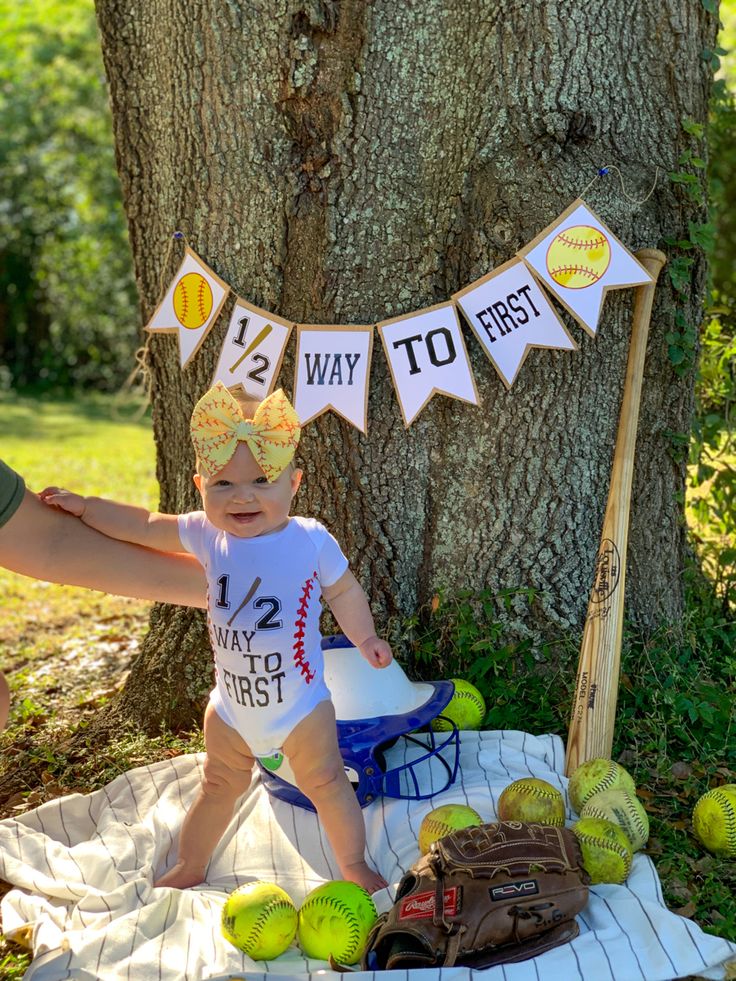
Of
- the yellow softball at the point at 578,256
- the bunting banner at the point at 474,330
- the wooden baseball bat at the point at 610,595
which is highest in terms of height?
the yellow softball at the point at 578,256

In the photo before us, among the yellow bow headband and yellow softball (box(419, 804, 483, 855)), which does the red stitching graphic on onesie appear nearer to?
the yellow bow headband

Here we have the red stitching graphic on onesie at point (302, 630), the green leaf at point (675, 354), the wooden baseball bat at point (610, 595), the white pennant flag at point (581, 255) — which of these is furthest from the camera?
the green leaf at point (675, 354)

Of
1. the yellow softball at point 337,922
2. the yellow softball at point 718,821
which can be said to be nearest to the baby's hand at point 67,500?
the yellow softball at point 337,922

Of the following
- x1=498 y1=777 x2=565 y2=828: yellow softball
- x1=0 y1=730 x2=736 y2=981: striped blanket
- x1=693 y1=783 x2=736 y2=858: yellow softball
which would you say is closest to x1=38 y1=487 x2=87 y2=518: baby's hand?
x1=0 y1=730 x2=736 y2=981: striped blanket

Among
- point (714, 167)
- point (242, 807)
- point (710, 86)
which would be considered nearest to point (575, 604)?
point (242, 807)

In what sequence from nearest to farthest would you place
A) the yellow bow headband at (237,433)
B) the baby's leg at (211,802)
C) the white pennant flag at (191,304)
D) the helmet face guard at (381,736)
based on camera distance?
the yellow bow headband at (237,433), the baby's leg at (211,802), the helmet face guard at (381,736), the white pennant flag at (191,304)

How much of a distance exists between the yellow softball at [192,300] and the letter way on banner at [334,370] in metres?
0.36

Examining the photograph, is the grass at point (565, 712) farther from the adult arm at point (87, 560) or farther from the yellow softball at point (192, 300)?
the yellow softball at point (192, 300)

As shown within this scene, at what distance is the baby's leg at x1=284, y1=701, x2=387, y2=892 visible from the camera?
272 centimetres

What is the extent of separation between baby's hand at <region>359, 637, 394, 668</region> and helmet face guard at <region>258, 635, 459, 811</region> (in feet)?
1.17

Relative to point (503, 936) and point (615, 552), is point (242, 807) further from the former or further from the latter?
point (615, 552)

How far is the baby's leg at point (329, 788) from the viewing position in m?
2.72

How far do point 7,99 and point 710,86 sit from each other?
14802mm

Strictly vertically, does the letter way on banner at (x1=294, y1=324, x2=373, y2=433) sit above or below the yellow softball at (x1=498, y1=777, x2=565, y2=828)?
above
